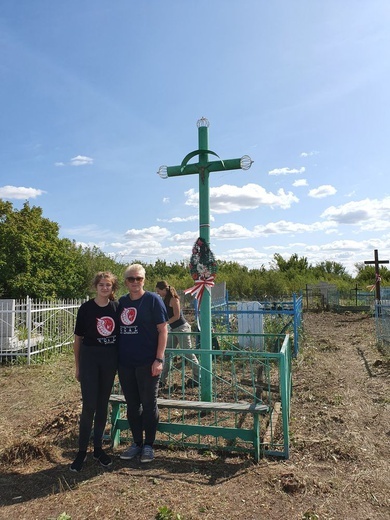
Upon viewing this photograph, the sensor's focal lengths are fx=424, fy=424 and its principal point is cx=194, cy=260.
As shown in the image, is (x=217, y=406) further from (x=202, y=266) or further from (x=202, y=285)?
(x=202, y=266)

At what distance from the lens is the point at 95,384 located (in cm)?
360

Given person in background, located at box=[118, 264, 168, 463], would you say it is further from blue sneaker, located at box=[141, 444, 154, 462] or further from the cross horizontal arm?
the cross horizontal arm

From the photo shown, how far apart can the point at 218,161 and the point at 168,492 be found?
3.38 m

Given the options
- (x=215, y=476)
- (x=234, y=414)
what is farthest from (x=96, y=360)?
(x=234, y=414)

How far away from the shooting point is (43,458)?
3867 mm

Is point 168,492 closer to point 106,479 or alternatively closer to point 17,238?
point 106,479

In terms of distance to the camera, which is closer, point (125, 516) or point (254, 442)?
point (125, 516)

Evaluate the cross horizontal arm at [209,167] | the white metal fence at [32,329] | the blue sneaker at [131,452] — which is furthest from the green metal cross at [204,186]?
the white metal fence at [32,329]

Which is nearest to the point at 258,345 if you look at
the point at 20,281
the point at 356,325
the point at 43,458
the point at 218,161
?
the point at 218,161

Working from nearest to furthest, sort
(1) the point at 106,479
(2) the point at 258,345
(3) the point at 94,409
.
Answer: (1) the point at 106,479 → (3) the point at 94,409 → (2) the point at 258,345

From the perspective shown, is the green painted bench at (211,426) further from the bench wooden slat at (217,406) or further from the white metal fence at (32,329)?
the white metal fence at (32,329)

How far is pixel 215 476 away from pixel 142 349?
1.18 meters

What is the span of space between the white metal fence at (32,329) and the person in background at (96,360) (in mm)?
5999

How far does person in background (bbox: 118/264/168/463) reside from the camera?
11.9 ft
